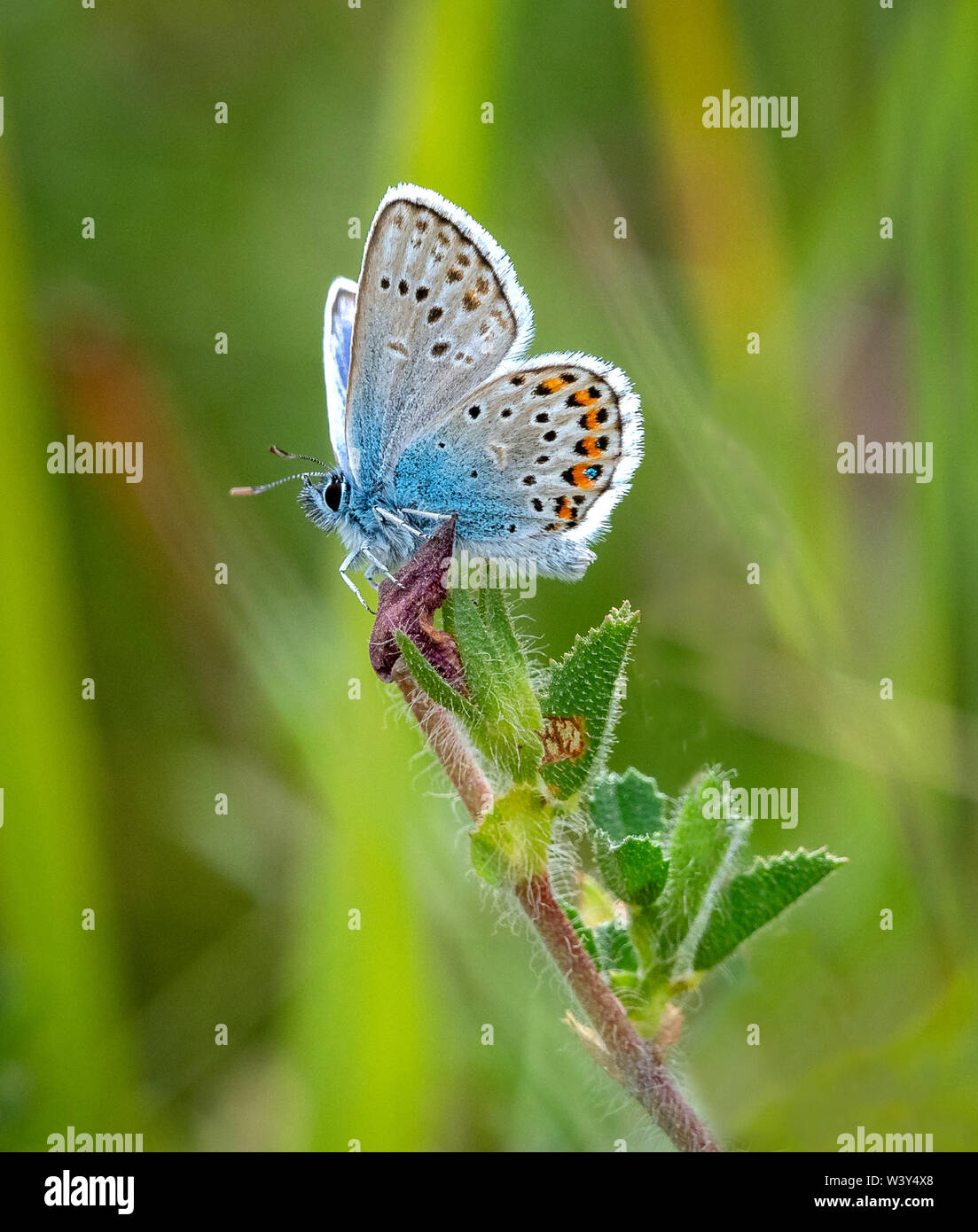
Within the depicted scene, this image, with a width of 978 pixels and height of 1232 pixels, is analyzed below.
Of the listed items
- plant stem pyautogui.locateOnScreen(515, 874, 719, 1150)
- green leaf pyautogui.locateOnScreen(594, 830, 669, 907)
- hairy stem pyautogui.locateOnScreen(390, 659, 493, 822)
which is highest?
hairy stem pyautogui.locateOnScreen(390, 659, 493, 822)

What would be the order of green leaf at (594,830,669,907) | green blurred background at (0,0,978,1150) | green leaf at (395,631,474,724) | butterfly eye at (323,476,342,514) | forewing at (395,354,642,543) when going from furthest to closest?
green blurred background at (0,0,978,1150) < butterfly eye at (323,476,342,514) < forewing at (395,354,642,543) < green leaf at (594,830,669,907) < green leaf at (395,631,474,724)

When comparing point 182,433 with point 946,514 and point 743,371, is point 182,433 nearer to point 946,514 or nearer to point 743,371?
point 743,371

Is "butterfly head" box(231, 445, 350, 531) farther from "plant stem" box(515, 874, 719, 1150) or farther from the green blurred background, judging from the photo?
"plant stem" box(515, 874, 719, 1150)

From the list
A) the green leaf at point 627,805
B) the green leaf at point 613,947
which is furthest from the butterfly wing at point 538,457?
the green leaf at point 613,947

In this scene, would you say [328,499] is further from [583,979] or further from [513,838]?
[583,979]

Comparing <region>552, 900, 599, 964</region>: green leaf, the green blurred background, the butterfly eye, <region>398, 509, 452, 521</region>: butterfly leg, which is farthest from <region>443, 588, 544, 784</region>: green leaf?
the butterfly eye

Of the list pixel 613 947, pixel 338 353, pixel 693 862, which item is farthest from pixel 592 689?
pixel 338 353
